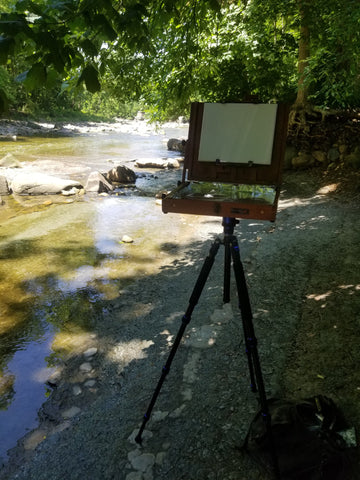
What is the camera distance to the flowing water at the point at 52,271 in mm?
3901

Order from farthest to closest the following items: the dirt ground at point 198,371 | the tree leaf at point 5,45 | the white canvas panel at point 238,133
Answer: the dirt ground at point 198,371 → the white canvas panel at point 238,133 → the tree leaf at point 5,45

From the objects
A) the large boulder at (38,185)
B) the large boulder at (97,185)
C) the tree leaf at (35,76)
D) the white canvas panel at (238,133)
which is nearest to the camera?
the tree leaf at (35,76)

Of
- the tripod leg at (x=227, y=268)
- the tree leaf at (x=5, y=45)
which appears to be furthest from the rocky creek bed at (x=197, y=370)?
the tree leaf at (x=5, y=45)

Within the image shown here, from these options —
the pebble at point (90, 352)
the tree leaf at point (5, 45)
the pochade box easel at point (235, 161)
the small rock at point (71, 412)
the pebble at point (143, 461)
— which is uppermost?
the tree leaf at point (5, 45)

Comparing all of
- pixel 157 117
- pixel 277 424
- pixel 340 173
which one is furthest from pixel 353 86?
pixel 277 424

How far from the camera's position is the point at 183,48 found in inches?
194

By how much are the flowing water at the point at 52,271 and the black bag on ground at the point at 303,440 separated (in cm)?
213

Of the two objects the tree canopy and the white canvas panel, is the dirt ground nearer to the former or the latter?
the white canvas panel

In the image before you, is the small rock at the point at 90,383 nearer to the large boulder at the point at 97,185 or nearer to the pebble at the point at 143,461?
the pebble at the point at 143,461

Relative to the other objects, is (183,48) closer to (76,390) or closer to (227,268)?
(227,268)

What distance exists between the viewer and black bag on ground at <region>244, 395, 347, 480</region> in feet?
7.09

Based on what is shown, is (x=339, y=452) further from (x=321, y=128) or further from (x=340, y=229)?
(x=321, y=128)

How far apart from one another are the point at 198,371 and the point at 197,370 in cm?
2

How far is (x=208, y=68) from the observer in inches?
249
